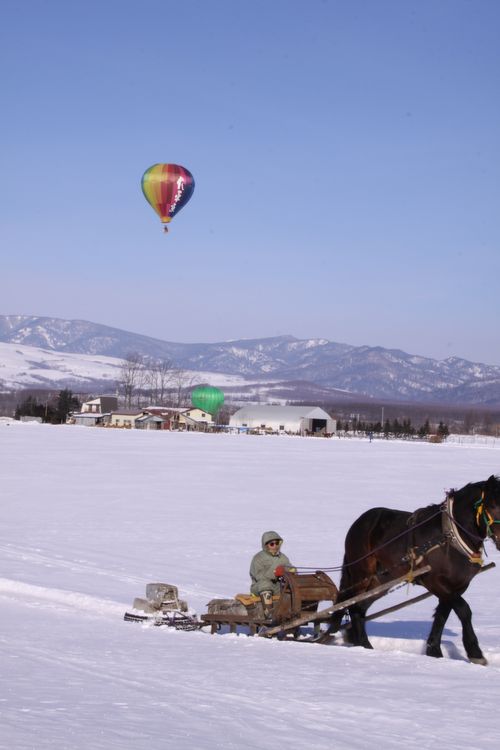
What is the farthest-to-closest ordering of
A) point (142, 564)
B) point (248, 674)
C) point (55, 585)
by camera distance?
point (142, 564) < point (55, 585) < point (248, 674)

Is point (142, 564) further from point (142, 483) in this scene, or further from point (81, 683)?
point (142, 483)

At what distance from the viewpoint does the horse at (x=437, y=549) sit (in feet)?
29.0

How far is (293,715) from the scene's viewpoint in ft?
21.9

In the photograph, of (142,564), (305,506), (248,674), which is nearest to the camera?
(248,674)

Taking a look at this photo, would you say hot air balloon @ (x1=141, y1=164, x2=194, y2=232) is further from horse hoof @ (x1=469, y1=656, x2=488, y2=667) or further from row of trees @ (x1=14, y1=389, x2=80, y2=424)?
row of trees @ (x1=14, y1=389, x2=80, y2=424)

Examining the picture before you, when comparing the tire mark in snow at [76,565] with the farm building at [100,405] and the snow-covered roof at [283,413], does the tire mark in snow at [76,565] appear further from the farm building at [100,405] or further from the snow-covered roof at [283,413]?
the snow-covered roof at [283,413]

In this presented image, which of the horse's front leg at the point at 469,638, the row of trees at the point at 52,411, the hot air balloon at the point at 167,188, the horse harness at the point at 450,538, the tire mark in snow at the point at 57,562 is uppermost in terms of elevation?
the hot air balloon at the point at 167,188

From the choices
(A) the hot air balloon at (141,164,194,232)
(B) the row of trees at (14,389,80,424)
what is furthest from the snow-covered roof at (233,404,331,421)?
(A) the hot air balloon at (141,164,194,232)

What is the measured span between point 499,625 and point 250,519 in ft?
38.9

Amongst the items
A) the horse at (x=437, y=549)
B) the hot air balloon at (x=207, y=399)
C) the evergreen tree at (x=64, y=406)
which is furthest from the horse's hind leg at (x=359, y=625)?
the hot air balloon at (x=207, y=399)

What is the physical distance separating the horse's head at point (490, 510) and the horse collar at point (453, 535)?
8.8 inches

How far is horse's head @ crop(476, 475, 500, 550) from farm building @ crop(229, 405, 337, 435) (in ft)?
456

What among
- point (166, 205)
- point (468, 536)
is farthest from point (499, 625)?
point (166, 205)

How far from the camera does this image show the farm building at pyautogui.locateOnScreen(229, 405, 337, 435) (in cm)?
15588
